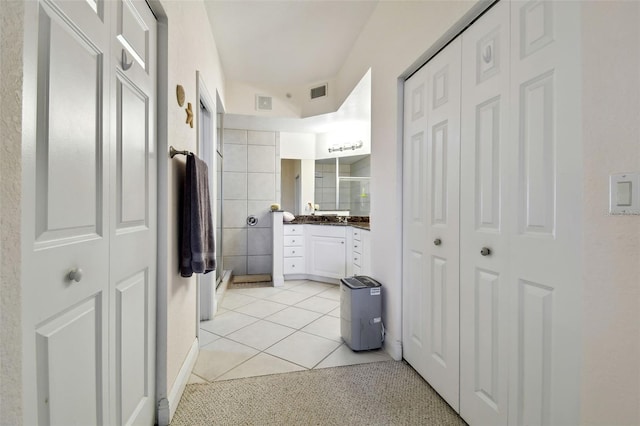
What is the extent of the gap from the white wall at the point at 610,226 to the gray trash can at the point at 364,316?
1349mm

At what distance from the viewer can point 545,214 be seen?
3.47 feet

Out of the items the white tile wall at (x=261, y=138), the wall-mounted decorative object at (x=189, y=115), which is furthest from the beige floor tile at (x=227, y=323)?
the white tile wall at (x=261, y=138)

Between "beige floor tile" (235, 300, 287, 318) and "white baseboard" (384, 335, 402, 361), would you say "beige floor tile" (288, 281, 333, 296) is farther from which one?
"white baseboard" (384, 335, 402, 361)

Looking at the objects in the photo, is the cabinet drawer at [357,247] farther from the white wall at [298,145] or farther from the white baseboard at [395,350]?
the white wall at [298,145]

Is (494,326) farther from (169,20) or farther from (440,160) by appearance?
(169,20)

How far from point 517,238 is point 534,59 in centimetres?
67

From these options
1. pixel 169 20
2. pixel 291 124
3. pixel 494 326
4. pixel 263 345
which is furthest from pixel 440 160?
pixel 291 124

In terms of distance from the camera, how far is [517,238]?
117 centimetres

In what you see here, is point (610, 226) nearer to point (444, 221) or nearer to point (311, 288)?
point (444, 221)

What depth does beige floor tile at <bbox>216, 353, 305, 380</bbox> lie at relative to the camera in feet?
6.23

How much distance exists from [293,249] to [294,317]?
1.49 m

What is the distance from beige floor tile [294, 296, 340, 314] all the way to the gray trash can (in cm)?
90

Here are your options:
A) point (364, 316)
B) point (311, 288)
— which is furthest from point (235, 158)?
point (364, 316)

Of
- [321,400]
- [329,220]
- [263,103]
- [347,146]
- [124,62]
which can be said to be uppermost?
[263,103]
